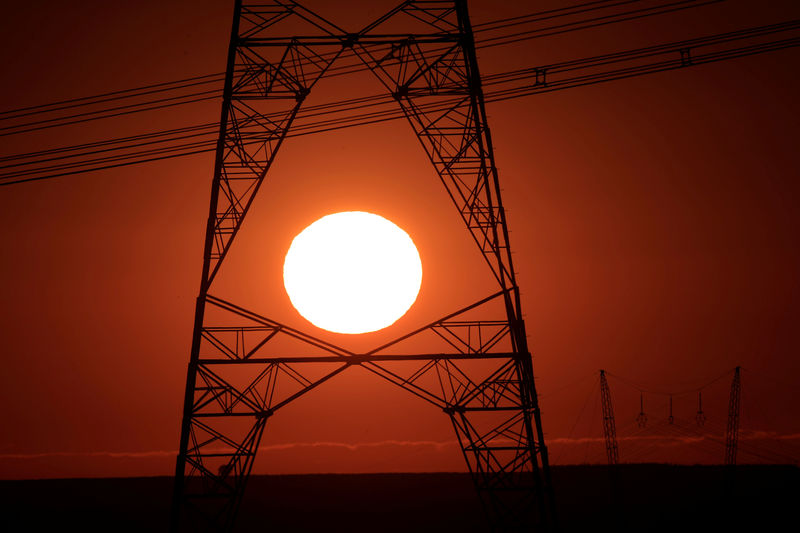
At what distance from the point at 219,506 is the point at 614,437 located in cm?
1578

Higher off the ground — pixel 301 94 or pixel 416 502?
pixel 301 94

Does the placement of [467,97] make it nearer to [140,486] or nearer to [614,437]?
[614,437]

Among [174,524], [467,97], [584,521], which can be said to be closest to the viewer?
[174,524]

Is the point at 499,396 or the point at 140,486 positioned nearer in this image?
the point at 499,396

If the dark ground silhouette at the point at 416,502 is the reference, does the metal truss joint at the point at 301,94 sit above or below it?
above

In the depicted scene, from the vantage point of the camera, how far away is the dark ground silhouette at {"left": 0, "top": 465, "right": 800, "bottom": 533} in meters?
26.3

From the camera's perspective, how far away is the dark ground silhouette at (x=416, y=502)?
26.3 metres

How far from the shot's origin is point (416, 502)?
88.7 ft

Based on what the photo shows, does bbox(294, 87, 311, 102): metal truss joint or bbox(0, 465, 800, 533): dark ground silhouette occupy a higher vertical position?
bbox(294, 87, 311, 102): metal truss joint

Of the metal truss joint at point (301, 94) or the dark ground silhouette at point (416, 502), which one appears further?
the dark ground silhouette at point (416, 502)

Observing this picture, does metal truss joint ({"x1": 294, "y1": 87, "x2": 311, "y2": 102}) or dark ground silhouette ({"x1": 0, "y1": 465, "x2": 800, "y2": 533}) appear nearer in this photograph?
metal truss joint ({"x1": 294, "y1": 87, "x2": 311, "y2": 102})

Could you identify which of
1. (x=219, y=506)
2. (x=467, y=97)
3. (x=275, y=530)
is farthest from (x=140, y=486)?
(x=467, y=97)

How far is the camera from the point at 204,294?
1689cm

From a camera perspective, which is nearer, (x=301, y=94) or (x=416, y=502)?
(x=301, y=94)
